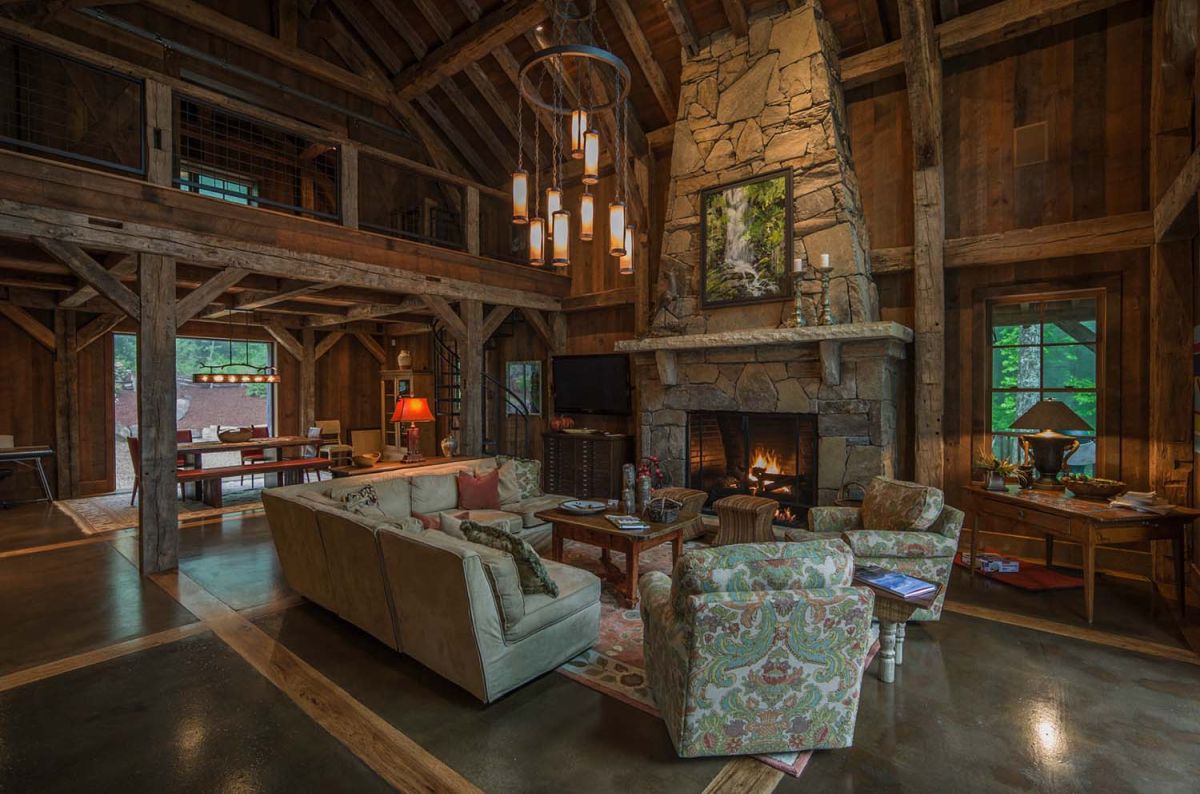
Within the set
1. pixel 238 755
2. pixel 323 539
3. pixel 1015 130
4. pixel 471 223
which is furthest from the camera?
pixel 471 223

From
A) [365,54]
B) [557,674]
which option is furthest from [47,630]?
[365,54]

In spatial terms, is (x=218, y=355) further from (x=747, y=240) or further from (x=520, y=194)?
(x=747, y=240)

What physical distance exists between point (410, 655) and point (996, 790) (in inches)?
109

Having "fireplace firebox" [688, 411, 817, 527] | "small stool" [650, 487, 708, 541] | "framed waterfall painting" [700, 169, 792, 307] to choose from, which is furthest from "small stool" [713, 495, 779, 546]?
"framed waterfall painting" [700, 169, 792, 307]

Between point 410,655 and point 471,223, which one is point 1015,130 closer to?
point 471,223

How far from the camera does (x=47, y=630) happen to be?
364 cm

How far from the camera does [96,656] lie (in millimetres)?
3311

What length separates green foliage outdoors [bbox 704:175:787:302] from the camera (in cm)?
563

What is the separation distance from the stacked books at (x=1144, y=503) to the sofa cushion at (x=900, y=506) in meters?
1.32

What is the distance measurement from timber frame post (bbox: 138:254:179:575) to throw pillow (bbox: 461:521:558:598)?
3.38 m

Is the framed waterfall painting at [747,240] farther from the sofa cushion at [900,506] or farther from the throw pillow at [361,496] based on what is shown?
the throw pillow at [361,496]

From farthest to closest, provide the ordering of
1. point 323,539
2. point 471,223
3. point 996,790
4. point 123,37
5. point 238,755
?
1. point 471,223
2. point 123,37
3. point 323,539
4. point 238,755
5. point 996,790

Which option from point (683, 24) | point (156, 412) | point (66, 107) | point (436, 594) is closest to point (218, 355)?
point (66, 107)

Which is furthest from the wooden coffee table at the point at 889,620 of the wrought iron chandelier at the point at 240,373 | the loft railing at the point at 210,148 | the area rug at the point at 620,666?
the wrought iron chandelier at the point at 240,373
